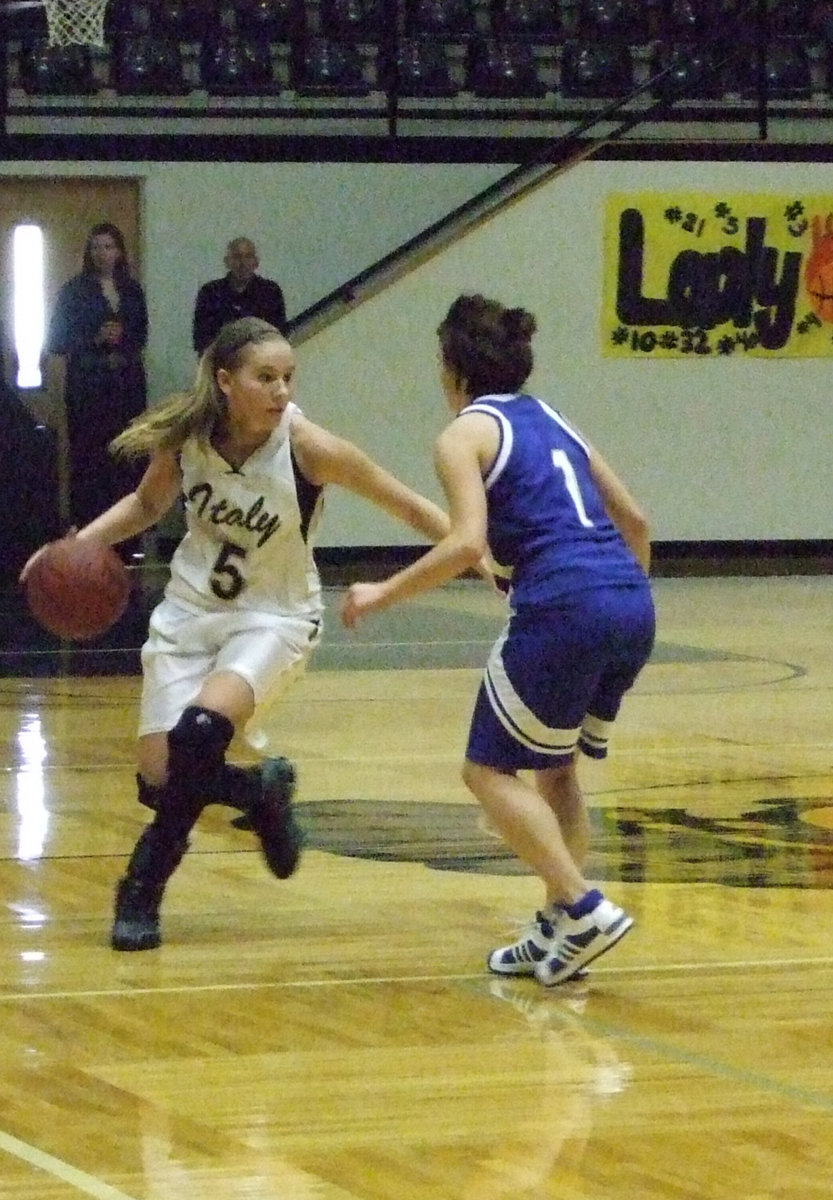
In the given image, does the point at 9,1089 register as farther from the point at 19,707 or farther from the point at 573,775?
the point at 19,707

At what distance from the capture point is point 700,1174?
3666 mm

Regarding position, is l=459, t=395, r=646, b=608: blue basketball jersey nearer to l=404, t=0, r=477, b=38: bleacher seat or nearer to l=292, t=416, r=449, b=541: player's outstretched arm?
l=292, t=416, r=449, b=541: player's outstretched arm

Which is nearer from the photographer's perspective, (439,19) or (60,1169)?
(60,1169)

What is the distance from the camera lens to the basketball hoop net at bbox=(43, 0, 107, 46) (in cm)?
1363

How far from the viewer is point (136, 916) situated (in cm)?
533

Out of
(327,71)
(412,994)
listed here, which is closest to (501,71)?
(327,71)

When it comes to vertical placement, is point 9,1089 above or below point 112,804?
above

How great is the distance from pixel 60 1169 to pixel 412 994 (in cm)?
134

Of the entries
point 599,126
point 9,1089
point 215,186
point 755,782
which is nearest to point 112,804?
point 755,782

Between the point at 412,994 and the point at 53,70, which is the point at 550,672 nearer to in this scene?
the point at 412,994

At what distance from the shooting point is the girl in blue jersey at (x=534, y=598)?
16.2ft

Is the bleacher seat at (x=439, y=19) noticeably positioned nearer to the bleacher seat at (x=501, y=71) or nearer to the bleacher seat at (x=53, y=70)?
the bleacher seat at (x=501, y=71)

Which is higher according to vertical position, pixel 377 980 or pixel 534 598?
pixel 534 598

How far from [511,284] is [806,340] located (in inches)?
82.2
